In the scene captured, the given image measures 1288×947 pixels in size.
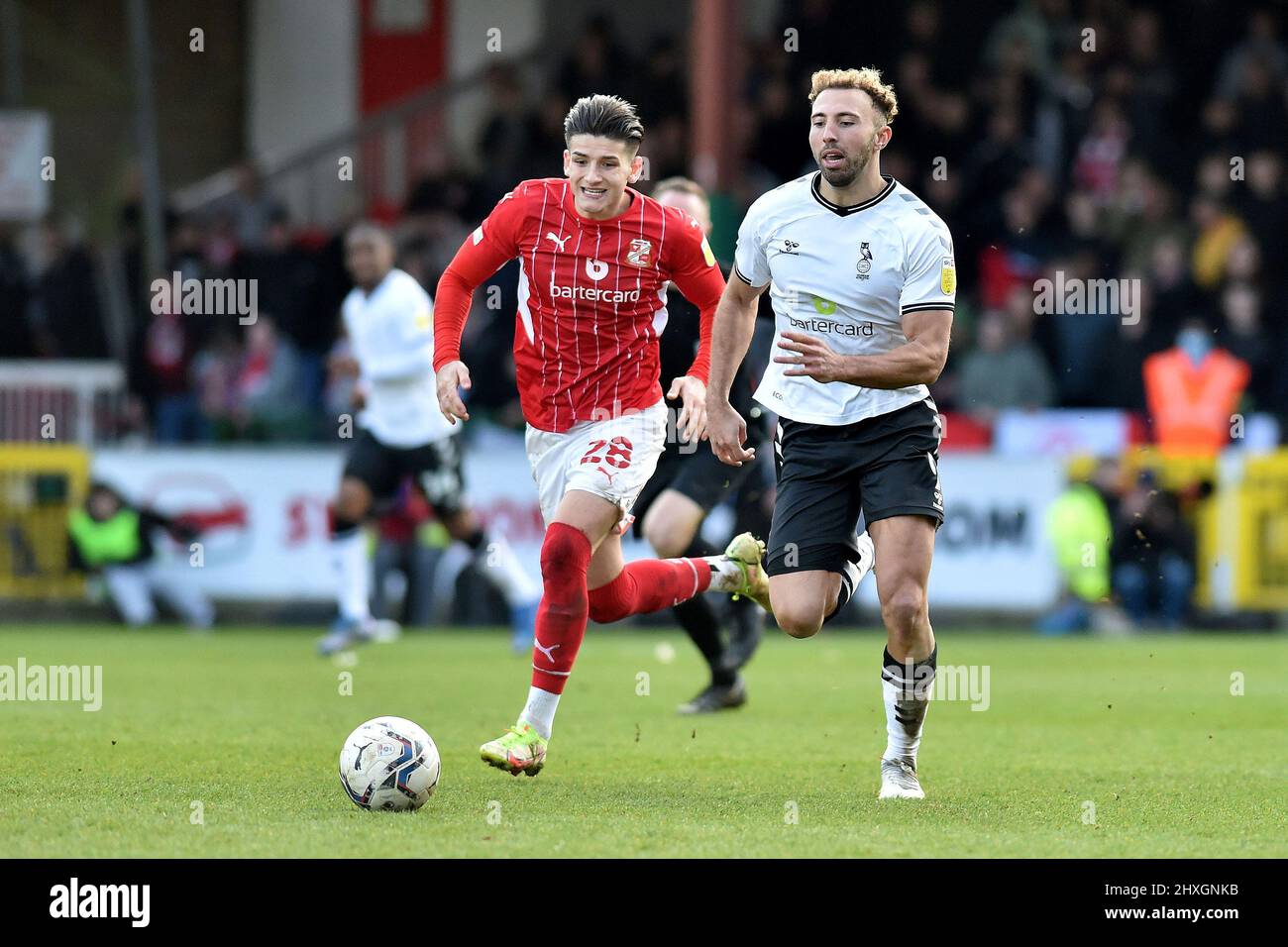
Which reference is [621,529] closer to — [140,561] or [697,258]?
[697,258]

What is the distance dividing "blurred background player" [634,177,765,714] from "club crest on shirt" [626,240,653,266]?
5.72ft

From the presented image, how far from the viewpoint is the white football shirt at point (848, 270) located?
6805 millimetres

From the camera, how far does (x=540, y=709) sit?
723 cm

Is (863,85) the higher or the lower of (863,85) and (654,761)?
the higher

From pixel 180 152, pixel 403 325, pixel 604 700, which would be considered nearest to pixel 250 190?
pixel 180 152

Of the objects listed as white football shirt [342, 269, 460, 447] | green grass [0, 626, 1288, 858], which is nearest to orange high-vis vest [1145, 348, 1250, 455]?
green grass [0, 626, 1288, 858]

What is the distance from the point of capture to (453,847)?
5754mm

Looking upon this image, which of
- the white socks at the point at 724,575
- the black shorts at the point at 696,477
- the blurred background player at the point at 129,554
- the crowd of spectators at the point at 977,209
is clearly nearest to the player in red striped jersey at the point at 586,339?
the white socks at the point at 724,575

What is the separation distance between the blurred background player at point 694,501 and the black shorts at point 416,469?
9.61ft

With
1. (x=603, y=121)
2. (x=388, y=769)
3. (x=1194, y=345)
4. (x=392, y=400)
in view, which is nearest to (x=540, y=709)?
(x=388, y=769)

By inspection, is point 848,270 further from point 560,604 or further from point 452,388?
point 560,604

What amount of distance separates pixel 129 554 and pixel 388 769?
988 centimetres

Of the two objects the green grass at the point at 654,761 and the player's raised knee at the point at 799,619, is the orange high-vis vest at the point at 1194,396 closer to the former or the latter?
the green grass at the point at 654,761
